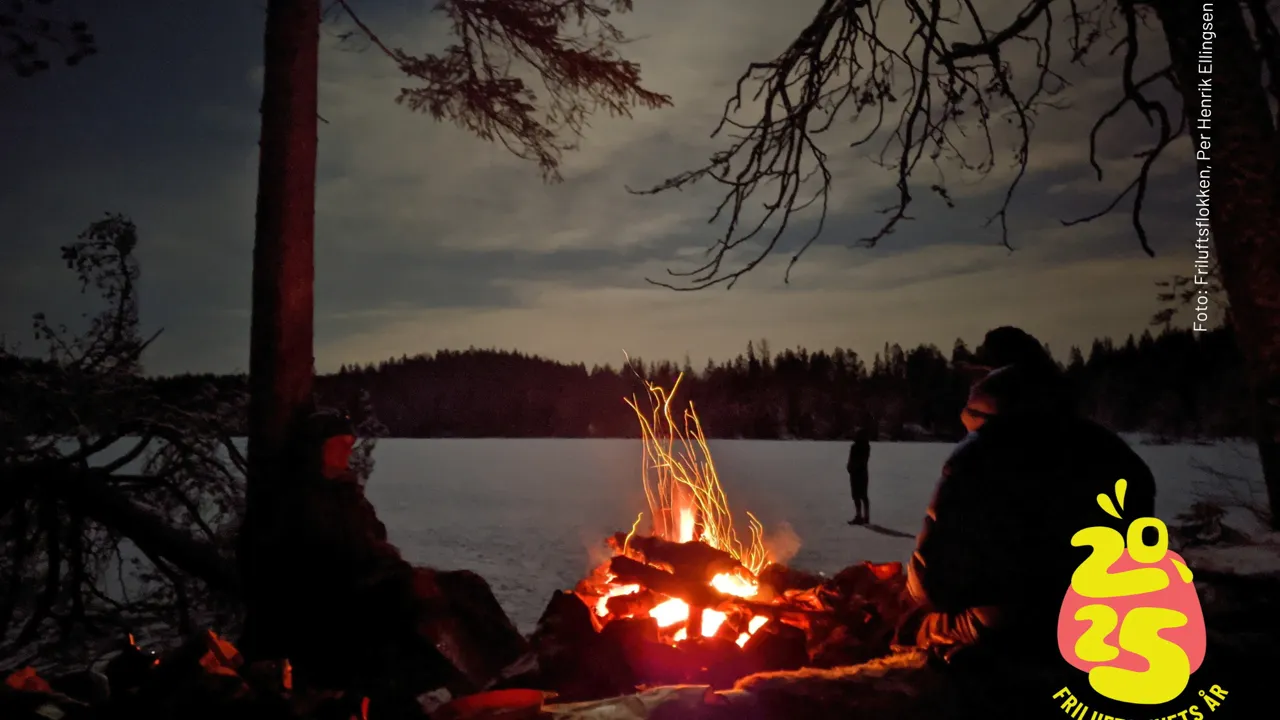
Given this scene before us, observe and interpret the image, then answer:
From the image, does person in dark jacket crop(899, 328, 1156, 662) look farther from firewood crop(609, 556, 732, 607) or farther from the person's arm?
firewood crop(609, 556, 732, 607)

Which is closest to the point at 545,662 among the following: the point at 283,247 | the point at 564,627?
the point at 564,627

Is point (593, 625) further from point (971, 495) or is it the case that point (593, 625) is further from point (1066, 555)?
point (1066, 555)

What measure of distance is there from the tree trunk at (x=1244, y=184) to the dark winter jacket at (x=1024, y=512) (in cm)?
206

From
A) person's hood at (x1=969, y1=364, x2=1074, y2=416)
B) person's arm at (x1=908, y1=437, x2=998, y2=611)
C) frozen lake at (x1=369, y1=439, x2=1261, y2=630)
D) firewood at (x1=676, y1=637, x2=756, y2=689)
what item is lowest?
frozen lake at (x1=369, y1=439, x2=1261, y2=630)

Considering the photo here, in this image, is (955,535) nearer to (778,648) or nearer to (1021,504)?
(1021,504)

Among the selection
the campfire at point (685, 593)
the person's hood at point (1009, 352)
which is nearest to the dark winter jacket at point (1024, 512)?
the person's hood at point (1009, 352)

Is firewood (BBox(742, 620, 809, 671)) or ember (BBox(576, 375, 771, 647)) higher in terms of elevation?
ember (BBox(576, 375, 771, 647))

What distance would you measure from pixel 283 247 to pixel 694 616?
11.1ft

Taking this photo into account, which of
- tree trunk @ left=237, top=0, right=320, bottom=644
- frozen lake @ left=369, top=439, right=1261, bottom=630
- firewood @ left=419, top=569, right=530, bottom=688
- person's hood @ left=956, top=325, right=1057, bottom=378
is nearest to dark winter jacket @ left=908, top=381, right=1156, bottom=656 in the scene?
person's hood @ left=956, top=325, right=1057, bottom=378

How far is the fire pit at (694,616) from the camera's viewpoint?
3.59 metres

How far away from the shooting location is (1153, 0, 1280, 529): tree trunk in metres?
3.98

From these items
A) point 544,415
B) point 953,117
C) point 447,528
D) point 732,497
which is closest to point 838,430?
point 544,415

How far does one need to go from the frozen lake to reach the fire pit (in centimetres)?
72

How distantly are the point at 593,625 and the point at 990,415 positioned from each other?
2.29 metres
